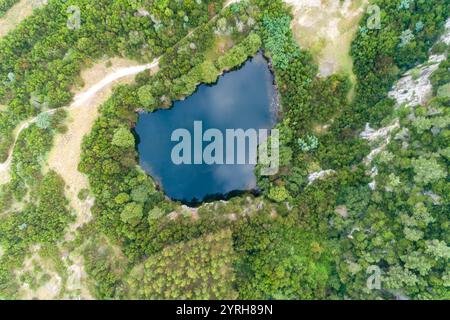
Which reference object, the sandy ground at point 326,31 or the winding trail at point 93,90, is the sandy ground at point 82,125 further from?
the sandy ground at point 326,31

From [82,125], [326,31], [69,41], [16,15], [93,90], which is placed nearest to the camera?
[326,31]

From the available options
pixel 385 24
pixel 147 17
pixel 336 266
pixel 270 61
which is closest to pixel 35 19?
pixel 147 17

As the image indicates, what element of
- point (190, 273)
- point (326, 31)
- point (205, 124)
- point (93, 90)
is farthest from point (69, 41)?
point (326, 31)

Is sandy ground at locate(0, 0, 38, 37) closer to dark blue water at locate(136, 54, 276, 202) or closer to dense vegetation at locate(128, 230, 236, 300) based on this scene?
dark blue water at locate(136, 54, 276, 202)

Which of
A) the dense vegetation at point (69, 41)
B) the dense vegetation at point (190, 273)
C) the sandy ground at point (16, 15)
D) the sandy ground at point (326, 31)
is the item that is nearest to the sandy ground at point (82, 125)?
the dense vegetation at point (69, 41)

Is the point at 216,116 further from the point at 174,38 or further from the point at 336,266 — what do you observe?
the point at 336,266

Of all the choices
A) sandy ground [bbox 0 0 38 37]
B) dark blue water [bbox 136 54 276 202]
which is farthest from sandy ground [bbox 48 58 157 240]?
sandy ground [bbox 0 0 38 37]

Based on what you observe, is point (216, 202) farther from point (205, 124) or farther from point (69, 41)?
point (69, 41)
